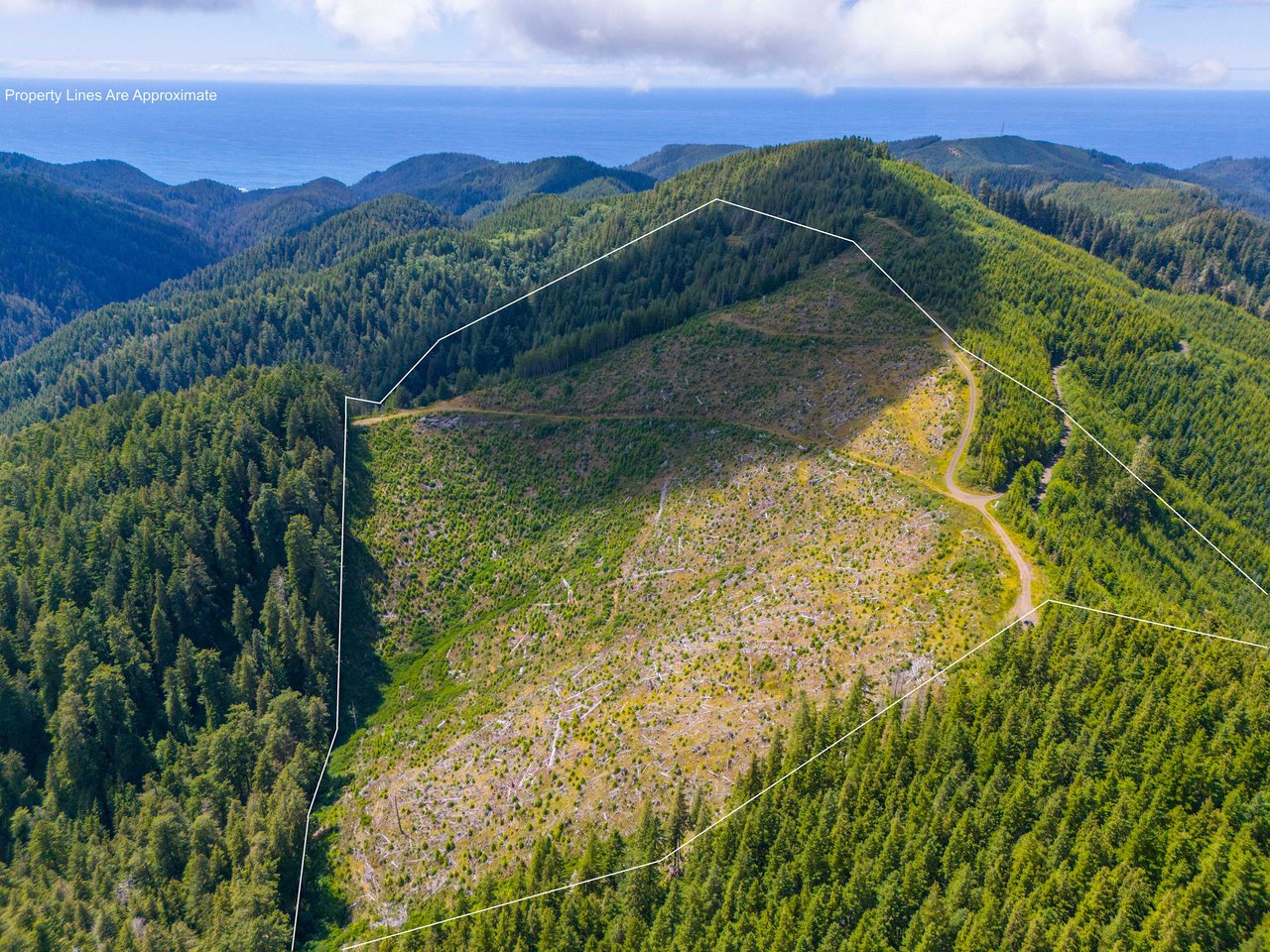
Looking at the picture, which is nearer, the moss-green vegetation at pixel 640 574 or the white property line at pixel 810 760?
the white property line at pixel 810 760

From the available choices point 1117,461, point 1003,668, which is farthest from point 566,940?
point 1117,461

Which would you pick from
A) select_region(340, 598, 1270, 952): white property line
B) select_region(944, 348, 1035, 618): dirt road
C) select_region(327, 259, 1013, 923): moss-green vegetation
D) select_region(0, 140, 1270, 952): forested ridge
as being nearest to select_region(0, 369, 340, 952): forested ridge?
select_region(0, 140, 1270, 952): forested ridge

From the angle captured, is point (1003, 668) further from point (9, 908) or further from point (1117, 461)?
point (9, 908)

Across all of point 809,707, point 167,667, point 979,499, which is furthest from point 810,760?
point 167,667

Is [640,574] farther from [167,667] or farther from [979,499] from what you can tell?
[167,667]

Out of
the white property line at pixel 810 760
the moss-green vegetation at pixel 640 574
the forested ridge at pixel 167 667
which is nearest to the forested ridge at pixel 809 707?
the forested ridge at pixel 167 667

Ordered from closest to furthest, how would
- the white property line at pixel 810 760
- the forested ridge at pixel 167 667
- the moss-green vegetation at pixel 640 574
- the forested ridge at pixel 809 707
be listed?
the forested ridge at pixel 809 707 → the white property line at pixel 810 760 → the moss-green vegetation at pixel 640 574 → the forested ridge at pixel 167 667

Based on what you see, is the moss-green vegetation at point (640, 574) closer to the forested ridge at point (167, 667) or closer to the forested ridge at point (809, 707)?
the forested ridge at point (809, 707)

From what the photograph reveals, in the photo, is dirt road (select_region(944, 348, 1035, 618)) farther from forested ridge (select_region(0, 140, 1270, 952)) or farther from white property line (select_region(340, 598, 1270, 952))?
forested ridge (select_region(0, 140, 1270, 952))
